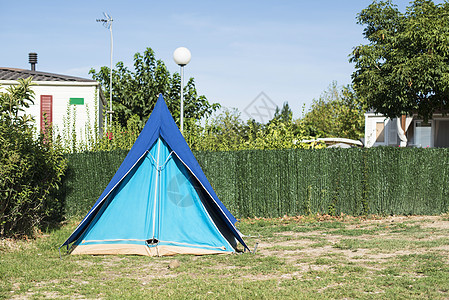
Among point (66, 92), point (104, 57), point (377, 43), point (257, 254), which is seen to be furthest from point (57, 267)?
point (104, 57)

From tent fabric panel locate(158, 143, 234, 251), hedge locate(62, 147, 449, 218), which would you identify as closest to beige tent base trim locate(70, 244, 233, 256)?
tent fabric panel locate(158, 143, 234, 251)

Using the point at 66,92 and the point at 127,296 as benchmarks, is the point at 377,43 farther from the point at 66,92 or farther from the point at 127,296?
the point at 127,296

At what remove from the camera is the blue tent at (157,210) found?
8.62m

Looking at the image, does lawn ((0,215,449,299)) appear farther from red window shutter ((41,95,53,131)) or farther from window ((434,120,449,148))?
window ((434,120,449,148))

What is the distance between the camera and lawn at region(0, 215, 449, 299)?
5988 mm

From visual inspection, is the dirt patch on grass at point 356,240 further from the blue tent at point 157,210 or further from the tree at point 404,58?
the tree at point 404,58

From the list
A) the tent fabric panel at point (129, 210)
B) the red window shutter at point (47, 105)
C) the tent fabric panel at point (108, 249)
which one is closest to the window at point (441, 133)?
the red window shutter at point (47, 105)

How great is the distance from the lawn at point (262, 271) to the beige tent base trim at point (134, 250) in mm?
222

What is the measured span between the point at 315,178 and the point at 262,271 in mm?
6457

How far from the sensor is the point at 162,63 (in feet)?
83.1

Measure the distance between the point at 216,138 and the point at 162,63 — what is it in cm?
1169

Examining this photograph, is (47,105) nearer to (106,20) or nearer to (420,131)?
(106,20)

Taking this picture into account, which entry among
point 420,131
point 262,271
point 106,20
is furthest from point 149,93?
point 262,271

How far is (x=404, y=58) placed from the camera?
1866cm
